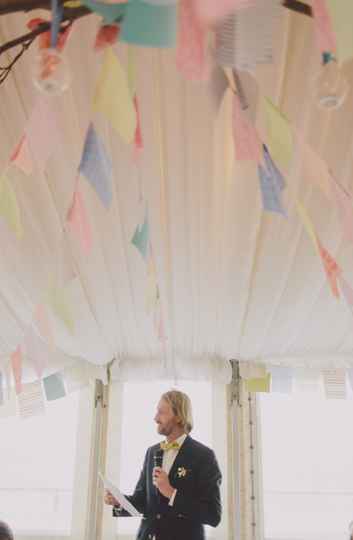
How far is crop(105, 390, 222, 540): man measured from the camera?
2.31 meters

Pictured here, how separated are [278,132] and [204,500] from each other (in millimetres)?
1781

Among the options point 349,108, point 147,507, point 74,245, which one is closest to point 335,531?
point 147,507

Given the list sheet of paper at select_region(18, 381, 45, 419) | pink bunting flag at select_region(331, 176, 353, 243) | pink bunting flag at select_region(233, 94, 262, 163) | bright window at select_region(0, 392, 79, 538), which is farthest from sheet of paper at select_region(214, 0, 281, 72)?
bright window at select_region(0, 392, 79, 538)

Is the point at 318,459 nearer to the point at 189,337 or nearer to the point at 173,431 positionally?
the point at 189,337

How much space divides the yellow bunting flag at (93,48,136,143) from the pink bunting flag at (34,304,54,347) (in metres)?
0.64

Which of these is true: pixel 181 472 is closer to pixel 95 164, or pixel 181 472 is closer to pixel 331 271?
pixel 331 271

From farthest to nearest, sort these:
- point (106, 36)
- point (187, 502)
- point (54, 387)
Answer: point (54, 387) < point (187, 502) < point (106, 36)

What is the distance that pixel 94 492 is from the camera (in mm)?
4172

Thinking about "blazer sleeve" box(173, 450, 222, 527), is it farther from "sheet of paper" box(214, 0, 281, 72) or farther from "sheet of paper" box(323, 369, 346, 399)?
"sheet of paper" box(323, 369, 346, 399)

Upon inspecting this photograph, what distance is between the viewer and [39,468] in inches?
173

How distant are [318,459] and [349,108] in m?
3.56

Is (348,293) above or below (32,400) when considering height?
below

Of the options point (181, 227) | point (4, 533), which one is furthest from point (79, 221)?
point (4, 533)

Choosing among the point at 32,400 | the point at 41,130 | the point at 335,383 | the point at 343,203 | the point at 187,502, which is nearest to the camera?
the point at 41,130
